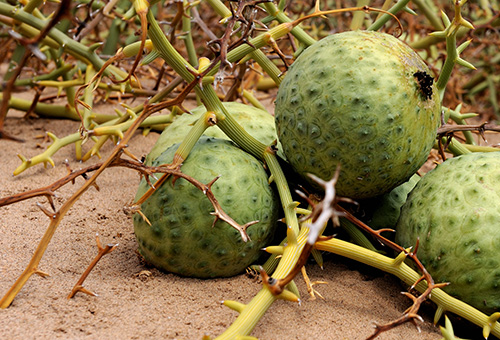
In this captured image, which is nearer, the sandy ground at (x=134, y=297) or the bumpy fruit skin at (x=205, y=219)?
the sandy ground at (x=134, y=297)

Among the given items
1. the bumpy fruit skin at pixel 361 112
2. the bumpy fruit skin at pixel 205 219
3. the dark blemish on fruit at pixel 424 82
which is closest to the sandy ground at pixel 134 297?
the bumpy fruit skin at pixel 205 219

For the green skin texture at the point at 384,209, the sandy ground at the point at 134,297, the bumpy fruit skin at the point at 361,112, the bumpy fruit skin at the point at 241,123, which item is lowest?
the sandy ground at the point at 134,297

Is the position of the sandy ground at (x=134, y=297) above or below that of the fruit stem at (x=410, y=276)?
below

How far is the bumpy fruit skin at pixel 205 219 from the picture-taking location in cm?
109

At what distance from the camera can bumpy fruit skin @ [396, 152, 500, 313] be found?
1.00 meters

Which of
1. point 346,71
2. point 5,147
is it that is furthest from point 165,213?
point 5,147

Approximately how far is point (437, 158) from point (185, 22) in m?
0.99

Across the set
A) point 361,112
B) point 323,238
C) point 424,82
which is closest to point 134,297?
point 323,238

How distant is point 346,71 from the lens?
41.6 inches

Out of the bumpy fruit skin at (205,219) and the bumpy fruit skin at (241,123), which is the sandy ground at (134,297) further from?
the bumpy fruit skin at (241,123)

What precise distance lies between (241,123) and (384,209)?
0.41 m

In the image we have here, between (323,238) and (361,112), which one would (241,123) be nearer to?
(361,112)

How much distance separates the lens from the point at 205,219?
1.09m

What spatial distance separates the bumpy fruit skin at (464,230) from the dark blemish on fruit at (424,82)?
0.61 feet
